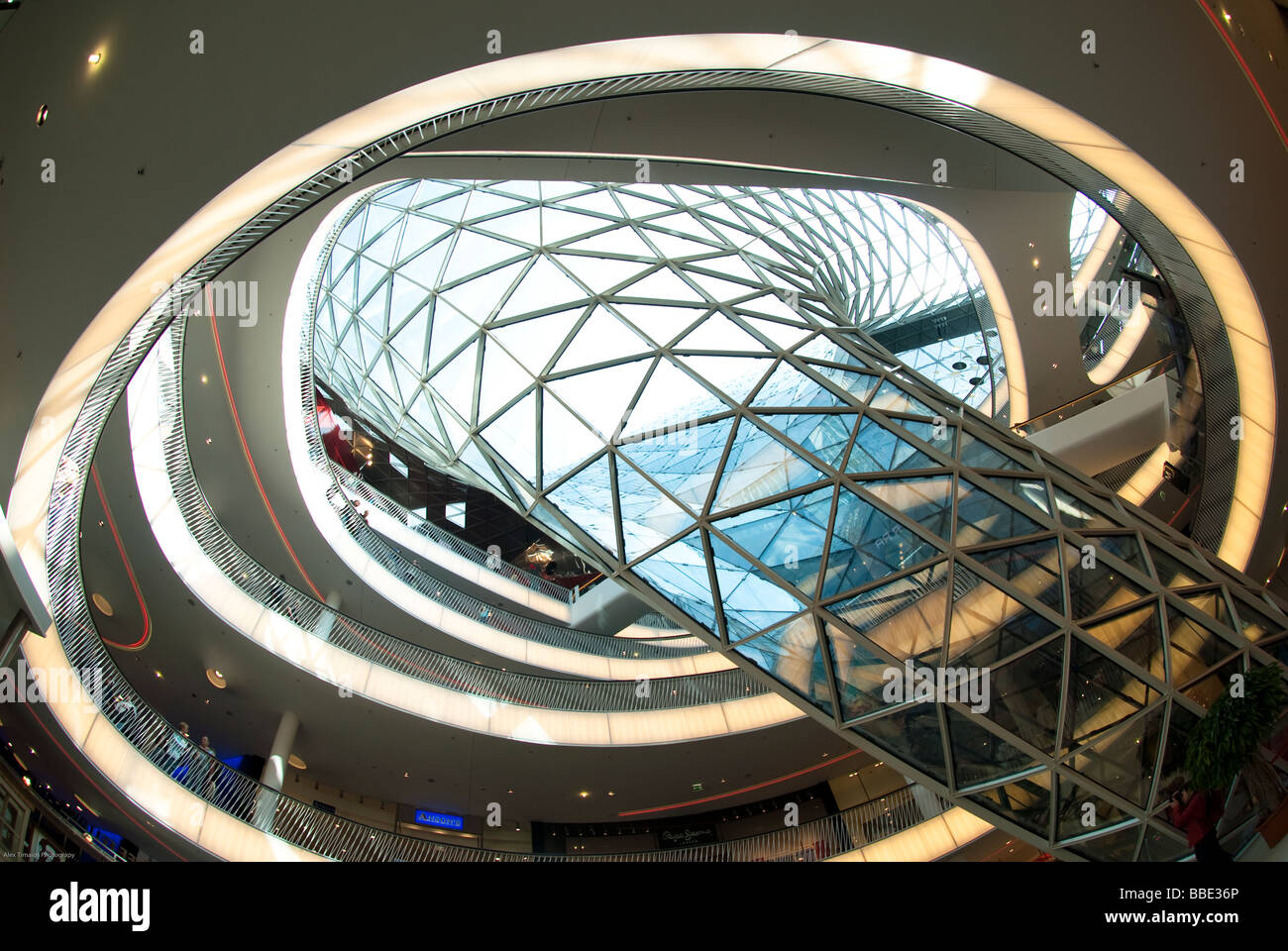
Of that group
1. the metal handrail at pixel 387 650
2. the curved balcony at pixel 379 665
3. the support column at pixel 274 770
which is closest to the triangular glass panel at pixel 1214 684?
the metal handrail at pixel 387 650

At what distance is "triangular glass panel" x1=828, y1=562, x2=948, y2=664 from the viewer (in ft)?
44.3

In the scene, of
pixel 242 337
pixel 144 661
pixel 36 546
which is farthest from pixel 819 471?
pixel 144 661

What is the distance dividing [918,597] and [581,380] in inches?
313

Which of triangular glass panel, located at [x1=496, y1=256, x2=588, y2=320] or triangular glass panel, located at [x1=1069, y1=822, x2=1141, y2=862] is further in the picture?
triangular glass panel, located at [x1=496, y1=256, x2=588, y2=320]

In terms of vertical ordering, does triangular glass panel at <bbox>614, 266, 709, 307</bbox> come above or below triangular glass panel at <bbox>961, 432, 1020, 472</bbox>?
above

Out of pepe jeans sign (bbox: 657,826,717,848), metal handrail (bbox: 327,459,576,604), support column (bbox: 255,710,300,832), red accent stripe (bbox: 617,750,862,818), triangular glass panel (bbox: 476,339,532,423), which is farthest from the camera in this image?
metal handrail (bbox: 327,459,576,604)

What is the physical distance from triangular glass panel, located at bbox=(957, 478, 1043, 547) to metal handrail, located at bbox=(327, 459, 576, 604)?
23.7 metres

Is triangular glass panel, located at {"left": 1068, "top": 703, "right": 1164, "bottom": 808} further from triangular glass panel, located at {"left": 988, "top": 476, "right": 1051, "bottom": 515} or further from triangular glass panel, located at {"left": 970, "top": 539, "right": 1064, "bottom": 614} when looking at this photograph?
triangular glass panel, located at {"left": 988, "top": 476, "right": 1051, "bottom": 515}

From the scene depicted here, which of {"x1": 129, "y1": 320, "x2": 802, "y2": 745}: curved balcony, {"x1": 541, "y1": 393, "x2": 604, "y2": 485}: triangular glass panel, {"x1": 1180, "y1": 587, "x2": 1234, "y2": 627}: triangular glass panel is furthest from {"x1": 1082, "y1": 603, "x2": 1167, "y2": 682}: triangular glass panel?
{"x1": 129, "y1": 320, "x2": 802, "y2": 745}: curved balcony

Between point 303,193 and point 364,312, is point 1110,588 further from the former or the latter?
point 364,312

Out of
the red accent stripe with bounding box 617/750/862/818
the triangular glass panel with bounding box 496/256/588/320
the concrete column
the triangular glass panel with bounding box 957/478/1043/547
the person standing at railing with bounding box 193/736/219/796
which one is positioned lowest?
the red accent stripe with bounding box 617/750/862/818

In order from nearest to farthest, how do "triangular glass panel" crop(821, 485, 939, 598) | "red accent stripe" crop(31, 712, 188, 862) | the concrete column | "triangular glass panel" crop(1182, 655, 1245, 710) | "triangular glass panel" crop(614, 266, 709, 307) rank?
"triangular glass panel" crop(1182, 655, 1245, 710) < "triangular glass panel" crop(821, 485, 939, 598) < "red accent stripe" crop(31, 712, 188, 862) < "triangular glass panel" crop(614, 266, 709, 307) < the concrete column

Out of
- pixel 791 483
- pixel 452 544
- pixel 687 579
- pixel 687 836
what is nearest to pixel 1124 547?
pixel 791 483

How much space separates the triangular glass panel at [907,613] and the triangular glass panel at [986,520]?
80 cm
